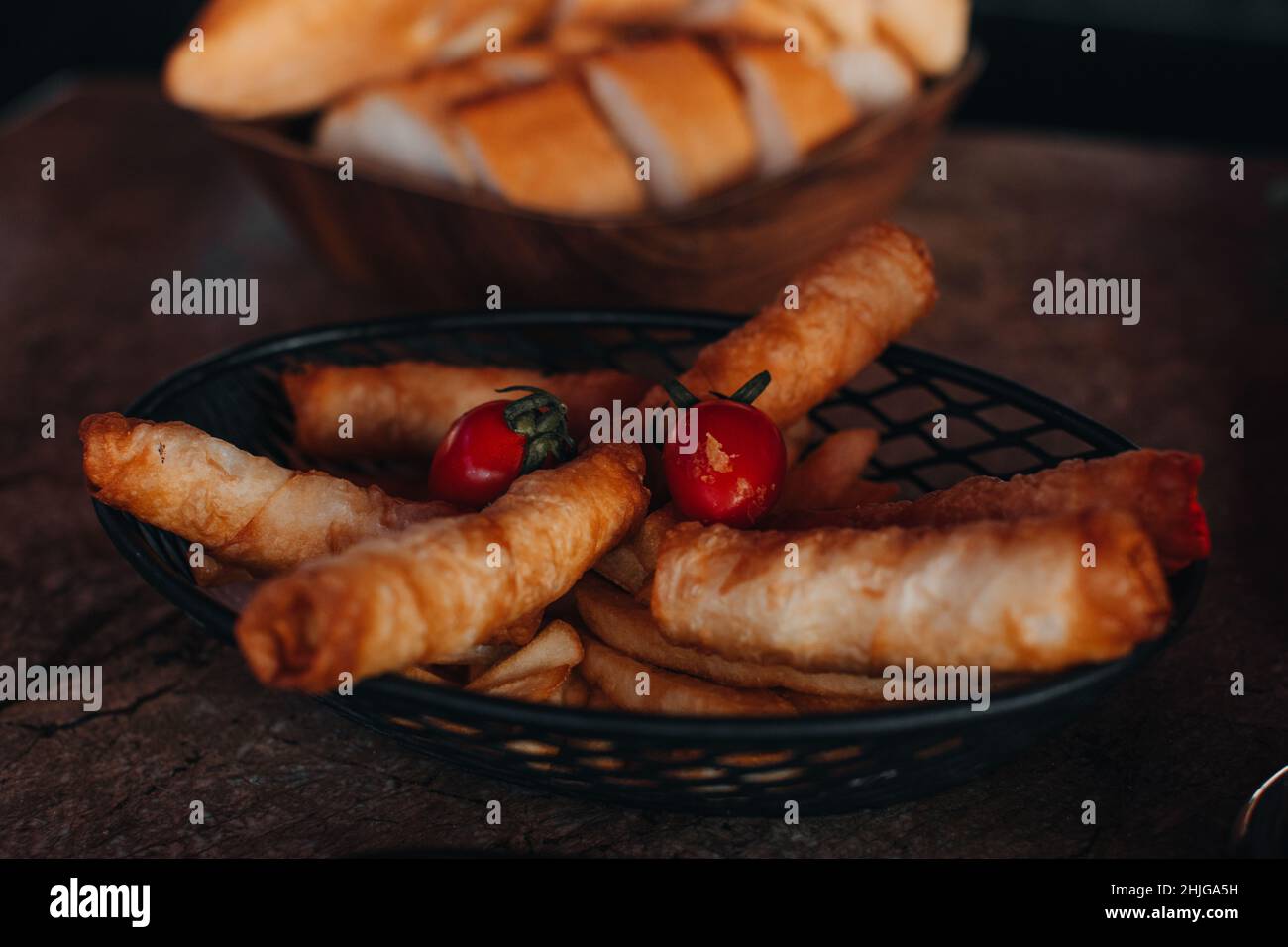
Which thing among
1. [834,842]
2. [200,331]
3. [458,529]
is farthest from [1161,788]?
[200,331]

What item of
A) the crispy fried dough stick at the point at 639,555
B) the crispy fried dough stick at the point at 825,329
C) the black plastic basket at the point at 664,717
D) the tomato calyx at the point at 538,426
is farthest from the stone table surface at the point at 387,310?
the crispy fried dough stick at the point at 825,329

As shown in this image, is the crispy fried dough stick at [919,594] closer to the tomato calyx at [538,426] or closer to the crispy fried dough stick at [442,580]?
the crispy fried dough stick at [442,580]

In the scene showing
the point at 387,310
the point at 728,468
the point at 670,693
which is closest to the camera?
the point at 670,693

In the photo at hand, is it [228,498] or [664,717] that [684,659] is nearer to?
[664,717]

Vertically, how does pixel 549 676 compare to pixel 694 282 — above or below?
below

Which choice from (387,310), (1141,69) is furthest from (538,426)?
(1141,69)

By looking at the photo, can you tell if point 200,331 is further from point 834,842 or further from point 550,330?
point 834,842
